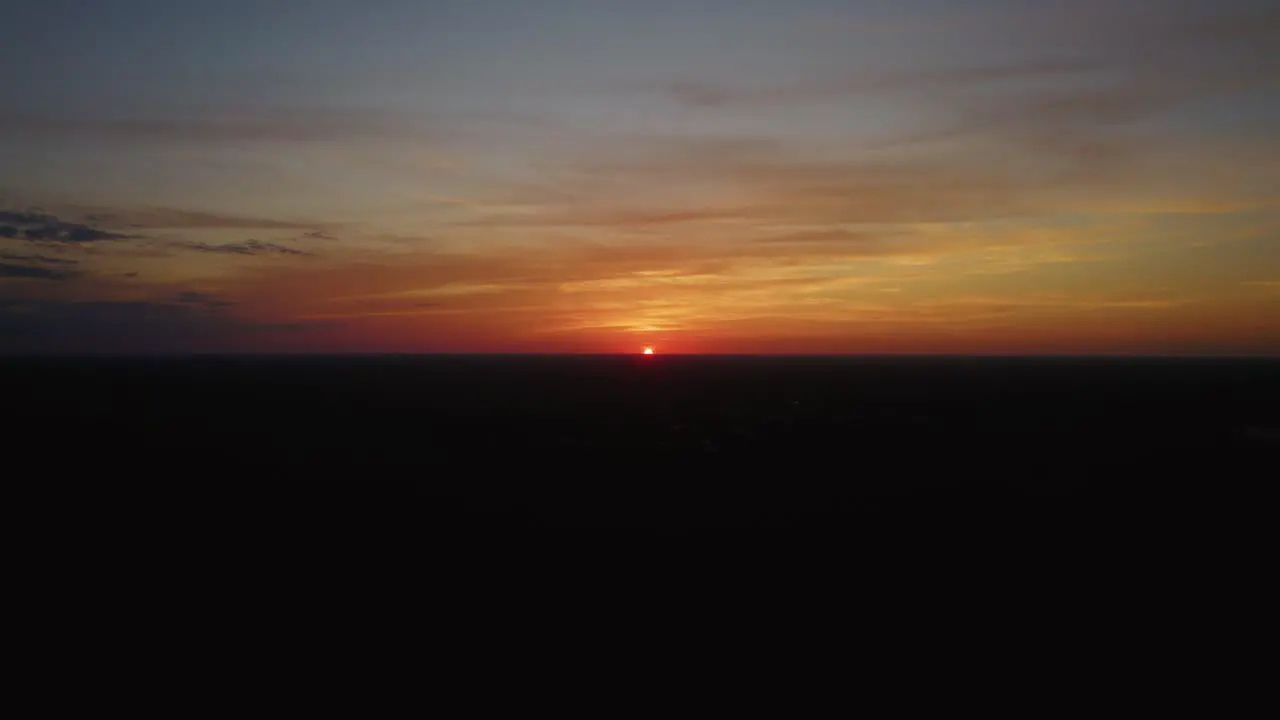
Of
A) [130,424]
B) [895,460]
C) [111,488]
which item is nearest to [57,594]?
[111,488]

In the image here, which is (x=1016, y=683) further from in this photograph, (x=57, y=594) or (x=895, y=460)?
(x=895, y=460)

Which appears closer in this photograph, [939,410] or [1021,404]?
[939,410]

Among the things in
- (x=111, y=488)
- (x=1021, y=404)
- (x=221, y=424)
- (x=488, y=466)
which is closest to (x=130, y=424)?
(x=221, y=424)

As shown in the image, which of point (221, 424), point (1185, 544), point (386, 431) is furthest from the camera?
point (221, 424)

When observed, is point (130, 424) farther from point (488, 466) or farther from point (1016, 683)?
point (1016, 683)

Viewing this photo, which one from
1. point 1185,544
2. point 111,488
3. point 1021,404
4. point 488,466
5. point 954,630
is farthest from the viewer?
point 1021,404

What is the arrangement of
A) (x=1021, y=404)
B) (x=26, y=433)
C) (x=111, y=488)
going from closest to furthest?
(x=111, y=488) → (x=26, y=433) → (x=1021, y=404)

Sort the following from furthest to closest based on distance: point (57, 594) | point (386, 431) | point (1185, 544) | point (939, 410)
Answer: point (939, 410) → point (386, 431) → point (1185, 544) → point (57, 594)
